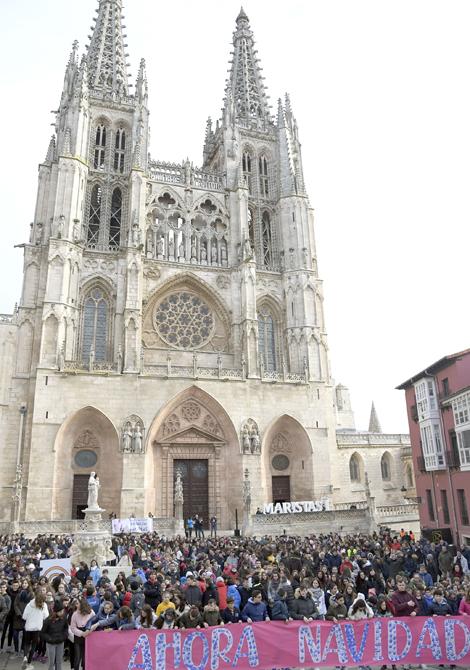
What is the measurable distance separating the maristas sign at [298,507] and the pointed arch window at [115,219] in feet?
64.8

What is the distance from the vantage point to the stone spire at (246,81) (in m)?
43.9

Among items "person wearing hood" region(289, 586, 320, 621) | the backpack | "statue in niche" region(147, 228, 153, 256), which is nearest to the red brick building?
"person wearing hood" region(289, 586, 320, 621)

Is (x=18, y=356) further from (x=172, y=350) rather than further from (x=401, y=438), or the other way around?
(x=401, y=438)

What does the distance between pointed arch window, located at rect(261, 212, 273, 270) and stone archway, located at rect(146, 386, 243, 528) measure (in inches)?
481

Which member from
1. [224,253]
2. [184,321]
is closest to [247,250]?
[224,253]

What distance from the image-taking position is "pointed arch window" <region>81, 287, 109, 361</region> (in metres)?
31.9

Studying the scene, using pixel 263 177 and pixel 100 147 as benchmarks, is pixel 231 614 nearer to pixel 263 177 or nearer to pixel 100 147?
pixel 100 147

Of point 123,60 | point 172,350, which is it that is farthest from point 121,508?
point 123,60

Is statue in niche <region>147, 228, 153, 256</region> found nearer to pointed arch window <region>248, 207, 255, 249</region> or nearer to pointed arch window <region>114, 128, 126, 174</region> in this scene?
pointed arch window <region>114, 128, 126, 174</region>

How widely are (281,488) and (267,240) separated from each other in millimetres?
18350

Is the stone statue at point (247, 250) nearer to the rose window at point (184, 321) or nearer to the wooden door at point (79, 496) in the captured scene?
the rose window at point (184, 321)

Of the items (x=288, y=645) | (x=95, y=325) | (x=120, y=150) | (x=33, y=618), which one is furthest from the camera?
(x=120, y=150)

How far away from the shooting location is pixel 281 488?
32.9 m

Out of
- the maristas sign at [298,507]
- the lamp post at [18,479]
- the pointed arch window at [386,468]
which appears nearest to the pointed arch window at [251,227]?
the maristas sign at [298,507]
